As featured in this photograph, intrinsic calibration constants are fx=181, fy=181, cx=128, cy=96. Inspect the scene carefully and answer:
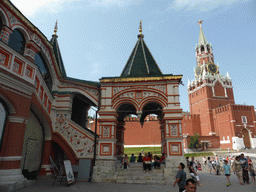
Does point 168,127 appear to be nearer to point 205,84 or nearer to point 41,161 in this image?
point 41,161

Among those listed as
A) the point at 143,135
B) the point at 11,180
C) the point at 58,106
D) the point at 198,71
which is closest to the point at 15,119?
the point at 11,180

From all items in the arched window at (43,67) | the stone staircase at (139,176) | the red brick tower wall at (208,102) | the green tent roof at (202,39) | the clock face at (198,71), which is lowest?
the stone staircase at (139,176)

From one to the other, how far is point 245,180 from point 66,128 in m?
9.75

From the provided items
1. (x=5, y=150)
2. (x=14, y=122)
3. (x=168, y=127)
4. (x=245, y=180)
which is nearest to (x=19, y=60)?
(x=14, y=122)

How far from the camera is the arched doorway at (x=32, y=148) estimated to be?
8156mm

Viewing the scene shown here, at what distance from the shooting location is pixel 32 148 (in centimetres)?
884

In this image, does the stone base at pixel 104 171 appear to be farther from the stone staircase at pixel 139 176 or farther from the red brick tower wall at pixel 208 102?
the red brick tower wall at pixel 208 102

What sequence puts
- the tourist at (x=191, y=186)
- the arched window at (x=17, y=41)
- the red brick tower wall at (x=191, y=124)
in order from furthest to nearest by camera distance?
the red brick tower wall at (x=191, y=124), the arched window at (x=17, y=41), the tourist at (x=191, y=186)

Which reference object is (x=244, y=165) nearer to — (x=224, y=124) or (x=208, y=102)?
(x=224, y=124)

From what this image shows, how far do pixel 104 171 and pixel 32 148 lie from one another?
372 cm

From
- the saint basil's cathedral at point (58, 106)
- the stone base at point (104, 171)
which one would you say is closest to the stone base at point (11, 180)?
the saint basil's cathedral at point (58, 106)

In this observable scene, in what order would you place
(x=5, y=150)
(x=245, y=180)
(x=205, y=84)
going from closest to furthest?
(x=5, y=150)
(x=245, y=180)
(x=205, y=84)

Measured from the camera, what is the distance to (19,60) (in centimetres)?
687

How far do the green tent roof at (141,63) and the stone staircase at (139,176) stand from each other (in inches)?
223
